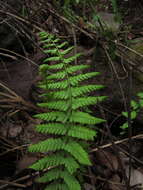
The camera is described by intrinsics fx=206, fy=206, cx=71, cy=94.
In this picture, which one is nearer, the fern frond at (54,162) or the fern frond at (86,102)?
the fern frond at (54,162)

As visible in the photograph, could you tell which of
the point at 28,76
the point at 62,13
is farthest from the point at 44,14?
the point at 28,76

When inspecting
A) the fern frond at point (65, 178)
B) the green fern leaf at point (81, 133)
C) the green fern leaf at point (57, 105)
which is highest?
the green fern leaf at point (57, 105)

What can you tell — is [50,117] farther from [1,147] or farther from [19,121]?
[19,121]

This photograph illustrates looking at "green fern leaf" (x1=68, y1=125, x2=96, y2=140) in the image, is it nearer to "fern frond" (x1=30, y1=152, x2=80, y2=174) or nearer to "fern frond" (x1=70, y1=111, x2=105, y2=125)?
"fern frond" (x1=70, y1=111, x2=105, y2=125)

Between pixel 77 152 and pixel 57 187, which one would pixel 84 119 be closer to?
pixel 77 152

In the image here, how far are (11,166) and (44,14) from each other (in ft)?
7.44

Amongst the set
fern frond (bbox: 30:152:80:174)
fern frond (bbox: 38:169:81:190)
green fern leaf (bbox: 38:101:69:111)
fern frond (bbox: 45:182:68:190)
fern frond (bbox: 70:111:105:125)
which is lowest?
fern frond (bbox: 45:182:68:190)

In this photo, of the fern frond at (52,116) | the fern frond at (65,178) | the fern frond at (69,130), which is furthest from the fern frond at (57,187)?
the fern frond at (52,116)

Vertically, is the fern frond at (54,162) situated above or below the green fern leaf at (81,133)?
below

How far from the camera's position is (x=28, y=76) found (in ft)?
9.22

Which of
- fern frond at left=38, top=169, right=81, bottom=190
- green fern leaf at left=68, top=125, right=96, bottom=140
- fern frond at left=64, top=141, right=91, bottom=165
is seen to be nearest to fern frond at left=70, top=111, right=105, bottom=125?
green fern leaf at left=68, top=125, right=96, bottom=140

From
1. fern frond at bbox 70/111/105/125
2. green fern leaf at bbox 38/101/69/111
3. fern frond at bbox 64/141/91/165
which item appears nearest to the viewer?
fern frond at bbox 64/141/91/165

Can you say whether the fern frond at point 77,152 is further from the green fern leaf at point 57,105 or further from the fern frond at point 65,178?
the green fern leaf at point 57,105

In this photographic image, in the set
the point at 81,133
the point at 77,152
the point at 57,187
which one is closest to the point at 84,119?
the point at 81,133
